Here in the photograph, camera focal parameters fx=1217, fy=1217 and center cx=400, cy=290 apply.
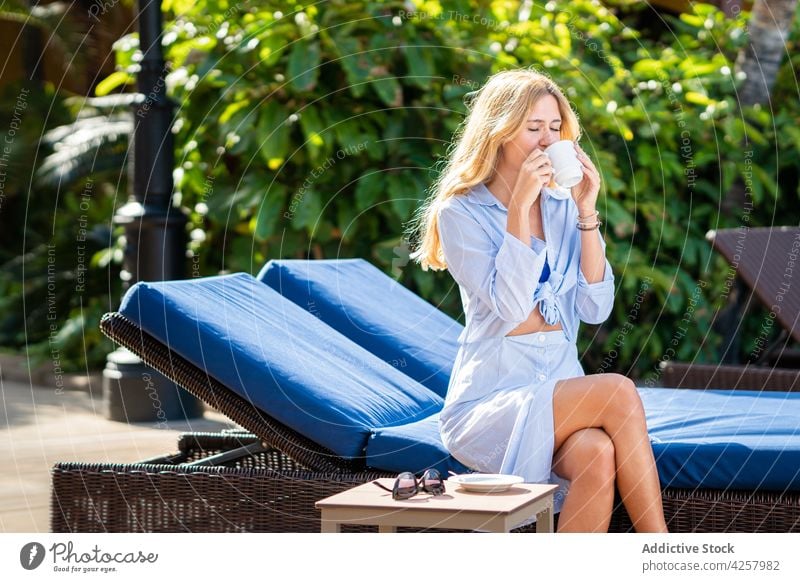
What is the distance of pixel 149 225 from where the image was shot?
19.0 feet

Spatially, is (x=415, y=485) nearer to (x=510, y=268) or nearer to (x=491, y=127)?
(x=510, y=268)

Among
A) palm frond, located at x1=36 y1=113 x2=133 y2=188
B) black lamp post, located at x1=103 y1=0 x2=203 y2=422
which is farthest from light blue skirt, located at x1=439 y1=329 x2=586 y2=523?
palm frond, located at x1=36 y1=113 x2=133 y2=188

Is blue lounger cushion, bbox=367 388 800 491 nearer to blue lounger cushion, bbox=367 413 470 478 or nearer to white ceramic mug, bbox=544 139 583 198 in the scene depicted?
blue lounger cushion, bbox=367 413 470 478

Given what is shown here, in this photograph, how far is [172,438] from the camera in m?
5.26

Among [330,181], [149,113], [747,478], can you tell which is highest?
[149,113]

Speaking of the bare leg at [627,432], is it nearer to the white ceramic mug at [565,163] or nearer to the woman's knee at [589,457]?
the woman's knee at [589,457]

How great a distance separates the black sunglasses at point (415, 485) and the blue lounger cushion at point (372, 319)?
157cm

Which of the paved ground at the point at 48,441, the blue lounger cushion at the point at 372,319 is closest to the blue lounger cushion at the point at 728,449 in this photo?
the blue lounger cushion at the point at 372,319

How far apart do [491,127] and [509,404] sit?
29.4 inches

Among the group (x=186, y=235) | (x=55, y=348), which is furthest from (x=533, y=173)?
(x=55, y=348)

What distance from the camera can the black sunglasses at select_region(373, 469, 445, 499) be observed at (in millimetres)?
2439

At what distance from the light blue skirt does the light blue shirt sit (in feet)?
0.18

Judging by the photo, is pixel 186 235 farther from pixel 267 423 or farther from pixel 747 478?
pixel 747 478
